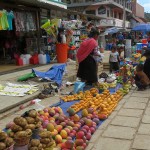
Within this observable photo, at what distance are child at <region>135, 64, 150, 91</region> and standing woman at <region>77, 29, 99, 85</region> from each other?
4.36 ft

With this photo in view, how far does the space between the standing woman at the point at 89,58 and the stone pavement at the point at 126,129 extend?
1921mm

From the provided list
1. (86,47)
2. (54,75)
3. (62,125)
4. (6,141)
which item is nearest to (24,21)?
(54,75)

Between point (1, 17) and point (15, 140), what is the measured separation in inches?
338

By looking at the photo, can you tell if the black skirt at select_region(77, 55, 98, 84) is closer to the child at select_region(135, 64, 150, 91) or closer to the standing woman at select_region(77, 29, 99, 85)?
the standing woman at select_region(77, 29, 99, 85)

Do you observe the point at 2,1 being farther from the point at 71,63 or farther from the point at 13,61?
the point at 71,63

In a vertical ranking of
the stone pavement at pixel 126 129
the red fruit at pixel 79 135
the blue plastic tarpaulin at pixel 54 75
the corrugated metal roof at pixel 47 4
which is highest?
the corrugated metal roof at pixel 47 4

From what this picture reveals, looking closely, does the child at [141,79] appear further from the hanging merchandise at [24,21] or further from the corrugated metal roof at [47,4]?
the hanging merchandise at [24,21]

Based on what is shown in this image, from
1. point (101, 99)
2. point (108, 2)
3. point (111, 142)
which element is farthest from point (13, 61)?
point (108, 2)

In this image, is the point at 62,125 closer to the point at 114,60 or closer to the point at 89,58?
the point at 89,58

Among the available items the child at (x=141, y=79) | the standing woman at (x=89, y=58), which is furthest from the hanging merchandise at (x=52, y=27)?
the child at (x=141, y=79)

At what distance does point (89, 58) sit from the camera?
8.97m

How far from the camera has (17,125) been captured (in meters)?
3.73

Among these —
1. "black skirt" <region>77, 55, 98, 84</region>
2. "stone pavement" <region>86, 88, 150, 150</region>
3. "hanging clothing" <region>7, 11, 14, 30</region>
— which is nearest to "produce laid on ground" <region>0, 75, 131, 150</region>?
"stone pavement" <region>86, 88, 150, 150</region>

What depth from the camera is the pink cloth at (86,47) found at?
8.70 m
